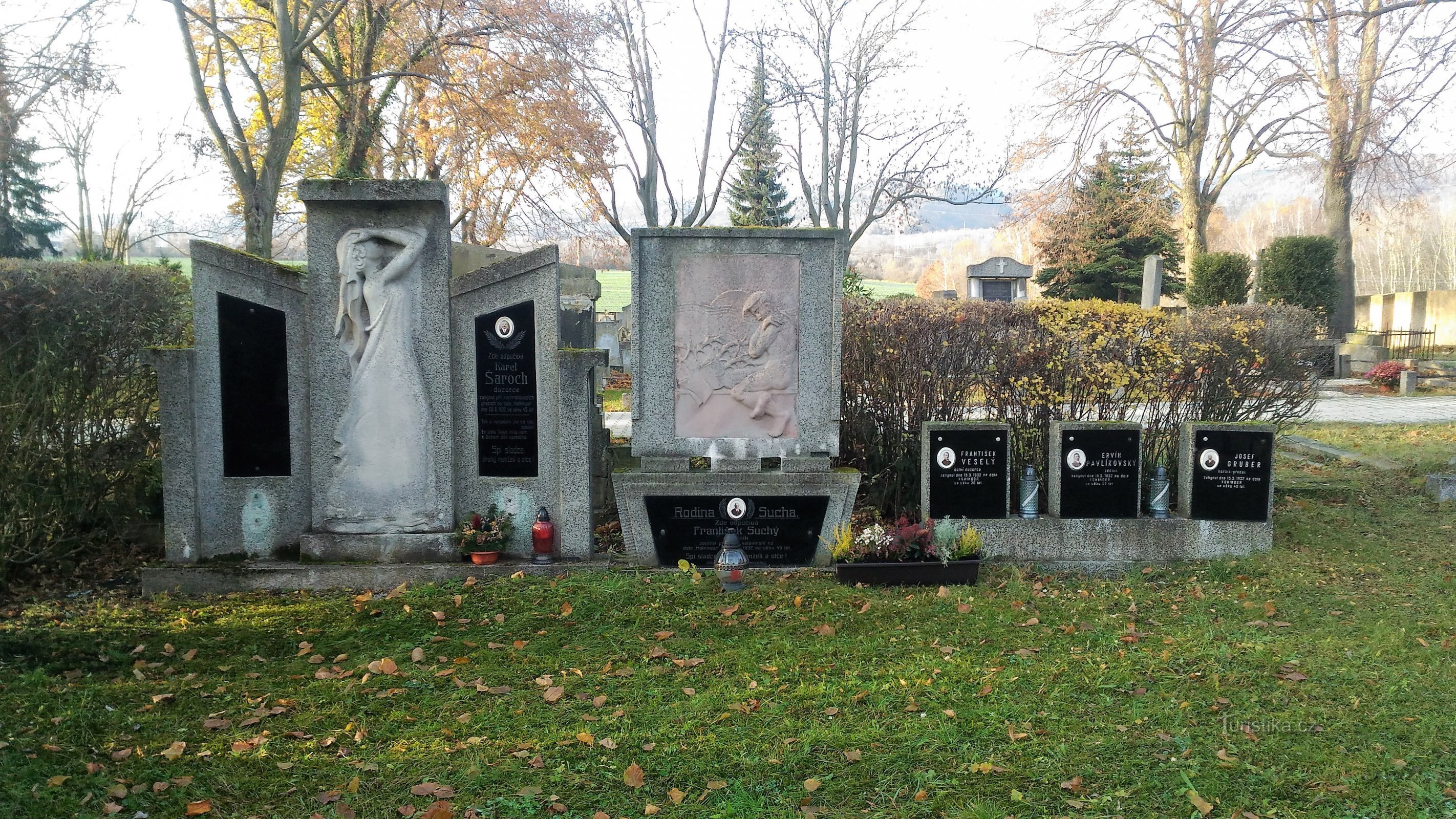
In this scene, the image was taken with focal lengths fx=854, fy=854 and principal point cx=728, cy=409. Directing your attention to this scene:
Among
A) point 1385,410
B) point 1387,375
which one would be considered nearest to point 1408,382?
point 1387,375

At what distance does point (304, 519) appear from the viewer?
261 inches

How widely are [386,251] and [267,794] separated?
13.6ft

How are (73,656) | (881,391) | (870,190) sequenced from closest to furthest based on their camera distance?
1. (73,656)
2. (881,391)
3. (870,190)

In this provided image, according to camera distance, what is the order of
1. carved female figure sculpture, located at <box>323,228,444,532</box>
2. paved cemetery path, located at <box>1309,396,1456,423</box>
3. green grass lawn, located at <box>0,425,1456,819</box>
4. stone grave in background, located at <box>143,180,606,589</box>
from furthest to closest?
paved cemetery path, located at <box>1309,396,1456,423</box> → carved female figure sculpture, located at <box>323,228,444,532</box> → stone grave in background, located at <box>143,180,606,589</box> → green grass lawn, located at <box>0,425,1456,819</box>

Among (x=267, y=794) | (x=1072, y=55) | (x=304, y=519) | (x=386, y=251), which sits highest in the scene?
(x=1072, y=55)

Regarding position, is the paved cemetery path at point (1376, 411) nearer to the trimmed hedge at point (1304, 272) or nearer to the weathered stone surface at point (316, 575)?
the trimmed hedge at point (1304, 272)

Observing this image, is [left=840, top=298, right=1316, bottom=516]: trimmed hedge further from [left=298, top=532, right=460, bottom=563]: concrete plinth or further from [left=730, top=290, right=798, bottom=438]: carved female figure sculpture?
[left=298, top=532, right=460, bottom=563]: concrete plinth

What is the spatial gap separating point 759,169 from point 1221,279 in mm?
12626

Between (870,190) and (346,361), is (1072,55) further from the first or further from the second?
(346,361)

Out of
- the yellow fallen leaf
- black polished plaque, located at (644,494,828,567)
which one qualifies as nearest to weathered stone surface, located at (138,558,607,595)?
black polished plaque, located at (644,494,828,567)

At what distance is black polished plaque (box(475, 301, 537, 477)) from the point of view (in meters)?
6.52

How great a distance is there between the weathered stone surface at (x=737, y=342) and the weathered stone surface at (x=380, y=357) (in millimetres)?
1514

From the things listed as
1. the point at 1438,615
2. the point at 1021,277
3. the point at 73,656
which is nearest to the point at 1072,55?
the point at 1021,277

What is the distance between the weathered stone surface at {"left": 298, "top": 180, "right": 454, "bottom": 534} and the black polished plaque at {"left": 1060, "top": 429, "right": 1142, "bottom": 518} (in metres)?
4.87
